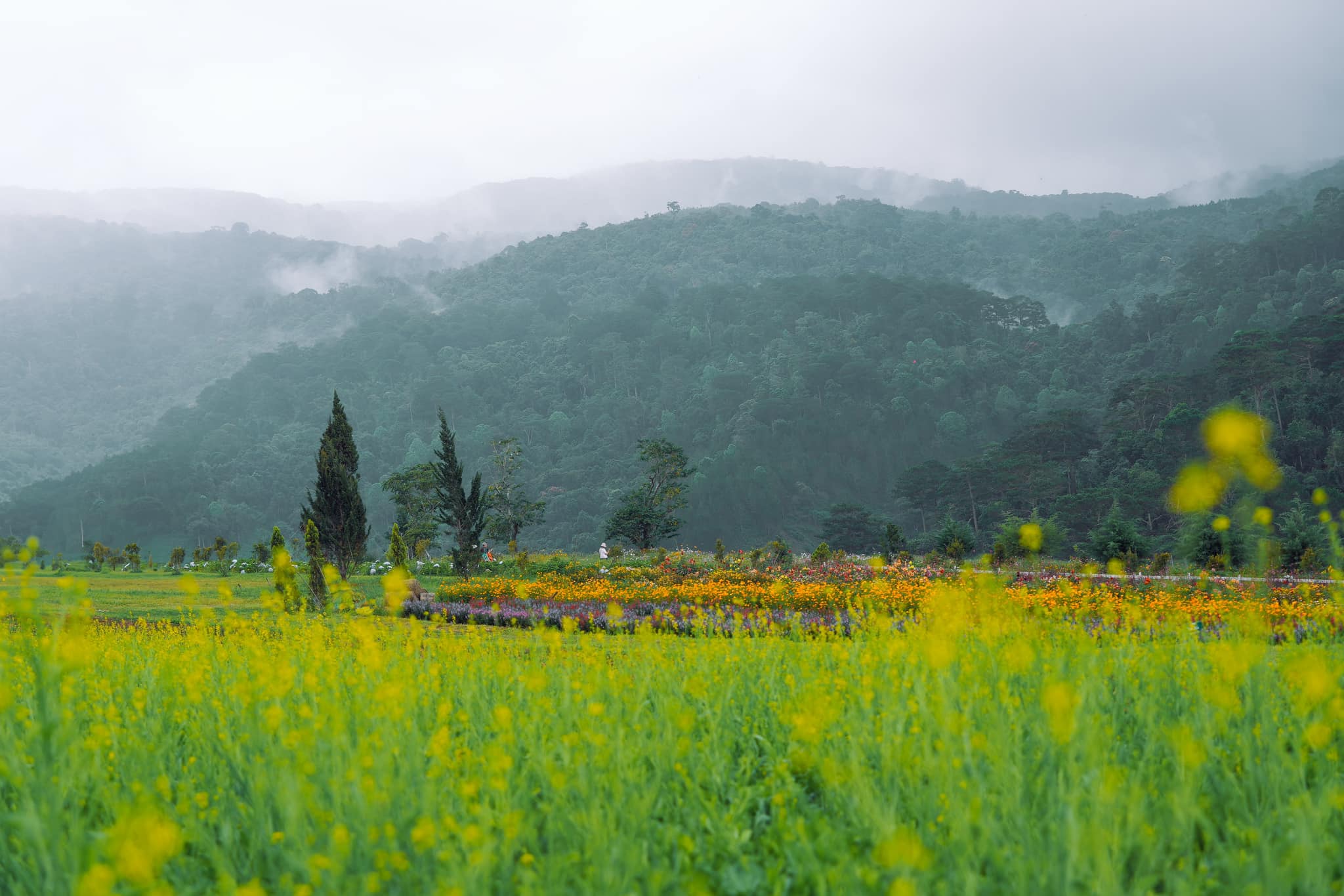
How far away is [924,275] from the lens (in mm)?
90500

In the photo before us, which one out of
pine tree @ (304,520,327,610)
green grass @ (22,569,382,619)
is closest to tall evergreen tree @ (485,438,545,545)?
green grass @ (22,569,382,619)

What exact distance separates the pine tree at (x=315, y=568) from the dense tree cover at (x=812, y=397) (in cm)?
2649

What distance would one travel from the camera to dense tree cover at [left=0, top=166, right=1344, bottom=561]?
36.7 metres

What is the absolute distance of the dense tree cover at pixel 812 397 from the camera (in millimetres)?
36719

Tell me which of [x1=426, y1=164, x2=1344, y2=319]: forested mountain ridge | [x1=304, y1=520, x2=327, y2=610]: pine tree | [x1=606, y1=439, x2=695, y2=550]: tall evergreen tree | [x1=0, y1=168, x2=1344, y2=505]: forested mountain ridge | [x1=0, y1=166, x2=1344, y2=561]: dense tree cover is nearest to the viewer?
[x1=304, y1=520, x2=327, y2=610]: pine tree

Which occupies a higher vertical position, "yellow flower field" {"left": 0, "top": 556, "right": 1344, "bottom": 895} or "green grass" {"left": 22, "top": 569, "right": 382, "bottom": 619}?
"yellow flower field" {"left": 0, "top": 556, "right": 1344, "bottom": 895}

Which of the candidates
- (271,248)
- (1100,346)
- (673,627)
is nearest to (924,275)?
(1100,346)

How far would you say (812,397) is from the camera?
5825 cm

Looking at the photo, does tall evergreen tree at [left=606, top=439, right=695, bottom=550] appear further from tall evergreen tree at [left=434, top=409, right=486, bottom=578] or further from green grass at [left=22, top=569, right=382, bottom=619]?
tall evergreen tree at [left=434, top=409, right=486, bottom=578]

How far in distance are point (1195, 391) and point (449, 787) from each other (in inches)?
1633

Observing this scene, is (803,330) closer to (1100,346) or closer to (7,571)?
(1100,346)

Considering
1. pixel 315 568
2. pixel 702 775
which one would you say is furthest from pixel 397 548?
pixel 702 775

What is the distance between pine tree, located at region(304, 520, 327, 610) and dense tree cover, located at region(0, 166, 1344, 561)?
26486 millimetres

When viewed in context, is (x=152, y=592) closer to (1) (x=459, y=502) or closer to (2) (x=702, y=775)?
(1) (x=459, y=502)
